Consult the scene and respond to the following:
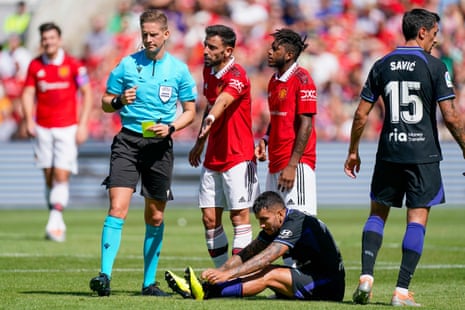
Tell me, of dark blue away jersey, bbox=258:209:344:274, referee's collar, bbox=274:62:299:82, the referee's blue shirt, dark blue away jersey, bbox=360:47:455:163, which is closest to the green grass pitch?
dark blue away jersey, bbox=258:209:344:274

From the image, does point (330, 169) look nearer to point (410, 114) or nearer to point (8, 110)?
point (8, 110)

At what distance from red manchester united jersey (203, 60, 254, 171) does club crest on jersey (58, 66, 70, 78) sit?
242 inches

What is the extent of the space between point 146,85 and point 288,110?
4.62ft

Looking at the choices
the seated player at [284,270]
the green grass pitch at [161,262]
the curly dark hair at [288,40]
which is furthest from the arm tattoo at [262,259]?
the curly dark hair at [288,40]

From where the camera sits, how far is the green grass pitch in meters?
9.72

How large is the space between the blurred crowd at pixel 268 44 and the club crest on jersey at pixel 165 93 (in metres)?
15.2

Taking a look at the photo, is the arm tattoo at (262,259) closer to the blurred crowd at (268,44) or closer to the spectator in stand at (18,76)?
the blurred crowd at (268,44)

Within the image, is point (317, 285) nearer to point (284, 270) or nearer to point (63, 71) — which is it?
point (284, 270)

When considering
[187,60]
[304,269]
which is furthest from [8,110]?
[304,269]

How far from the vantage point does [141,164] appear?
35.3 feet

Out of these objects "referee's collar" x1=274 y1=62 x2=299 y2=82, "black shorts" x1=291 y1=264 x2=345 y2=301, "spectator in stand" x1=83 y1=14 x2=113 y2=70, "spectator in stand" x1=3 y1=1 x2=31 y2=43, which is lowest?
"black shorts" x1=291 y1=264 x2=345 y2=301

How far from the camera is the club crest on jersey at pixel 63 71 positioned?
1706cm

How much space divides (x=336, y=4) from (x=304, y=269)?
65.1 ft

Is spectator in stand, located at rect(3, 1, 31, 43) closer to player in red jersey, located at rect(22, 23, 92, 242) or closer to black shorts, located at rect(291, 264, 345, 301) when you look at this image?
player in red jersey, located at rect(22, 23, 92, 242)
